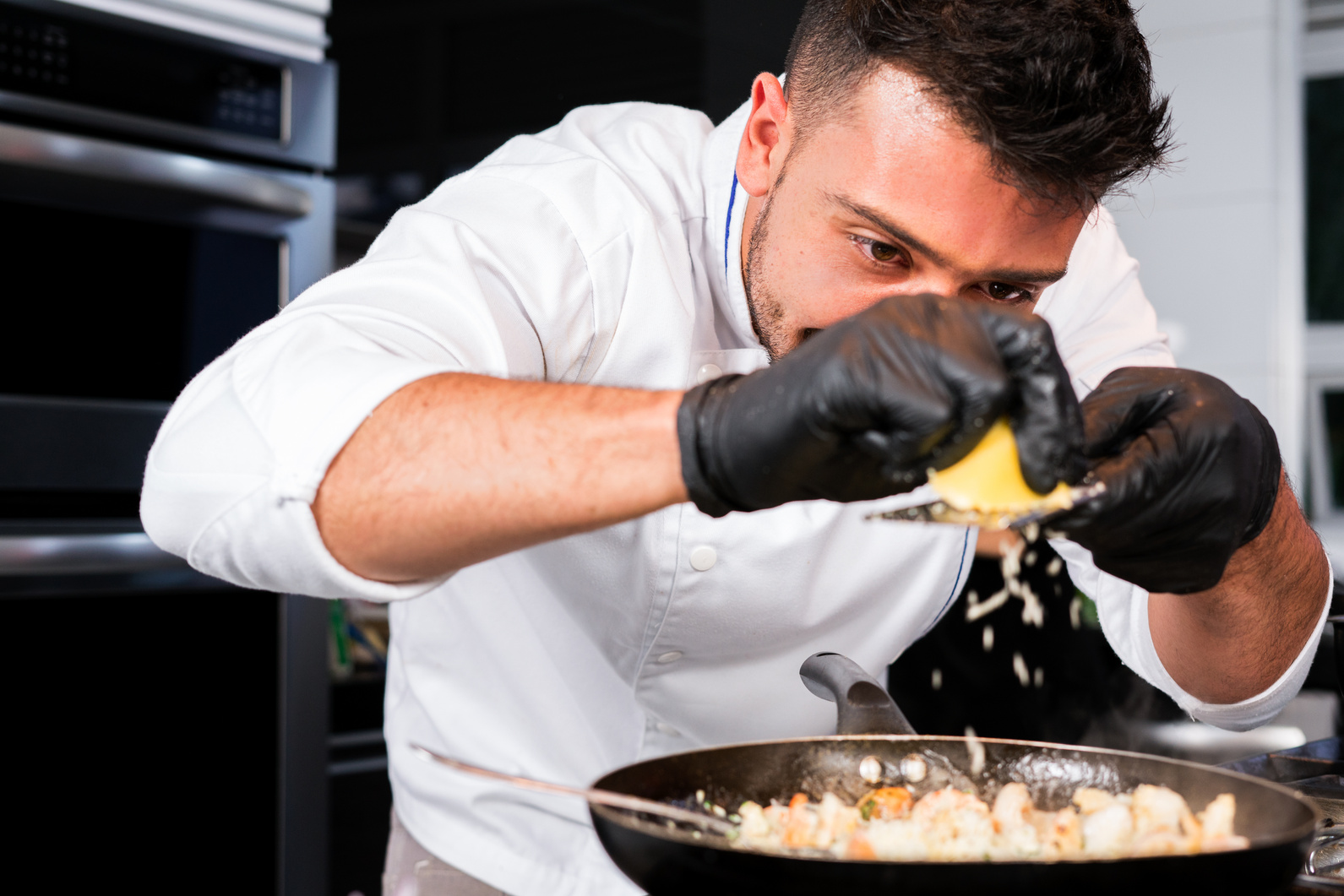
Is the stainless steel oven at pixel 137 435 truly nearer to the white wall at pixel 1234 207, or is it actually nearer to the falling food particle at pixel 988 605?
the falling food particle at pixel 988 605

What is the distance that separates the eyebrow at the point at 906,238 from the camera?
1.02 m

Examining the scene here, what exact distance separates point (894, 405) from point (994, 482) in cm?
10

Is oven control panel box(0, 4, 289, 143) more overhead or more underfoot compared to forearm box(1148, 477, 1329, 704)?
more overhead

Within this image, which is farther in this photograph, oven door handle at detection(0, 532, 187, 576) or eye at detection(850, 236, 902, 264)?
→ oven door handle at detection(0, 532, 187, 576)

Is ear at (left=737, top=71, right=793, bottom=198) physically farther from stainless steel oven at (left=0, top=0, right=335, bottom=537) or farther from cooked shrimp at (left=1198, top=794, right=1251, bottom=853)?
stainless steel oven at (left=0, top=0, right=335, bottom=537)

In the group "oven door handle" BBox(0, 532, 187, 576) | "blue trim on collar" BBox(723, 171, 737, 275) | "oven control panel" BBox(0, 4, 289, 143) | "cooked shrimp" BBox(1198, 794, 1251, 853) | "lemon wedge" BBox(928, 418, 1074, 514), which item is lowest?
"cooked shrimp" BBox(1198, 794, 1251, 853)

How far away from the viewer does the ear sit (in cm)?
121

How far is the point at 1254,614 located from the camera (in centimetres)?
117

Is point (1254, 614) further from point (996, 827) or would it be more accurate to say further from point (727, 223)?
point (727, 223)

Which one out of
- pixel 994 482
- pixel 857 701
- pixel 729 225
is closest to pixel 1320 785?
pixel 857 701

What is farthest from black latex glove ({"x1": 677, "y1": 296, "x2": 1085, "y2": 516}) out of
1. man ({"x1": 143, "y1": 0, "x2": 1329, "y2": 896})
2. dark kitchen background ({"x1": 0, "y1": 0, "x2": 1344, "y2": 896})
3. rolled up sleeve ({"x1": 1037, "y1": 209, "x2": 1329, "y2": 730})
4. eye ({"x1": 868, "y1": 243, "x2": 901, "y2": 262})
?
dark kitchen background ({"x1": 0, "y1": 0, "x2": 1344, "y2": 896})

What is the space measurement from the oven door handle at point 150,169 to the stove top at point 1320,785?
1638 mm

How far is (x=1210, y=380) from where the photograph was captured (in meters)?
0.93

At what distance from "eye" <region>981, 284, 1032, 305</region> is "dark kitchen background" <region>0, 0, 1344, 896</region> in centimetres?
92
